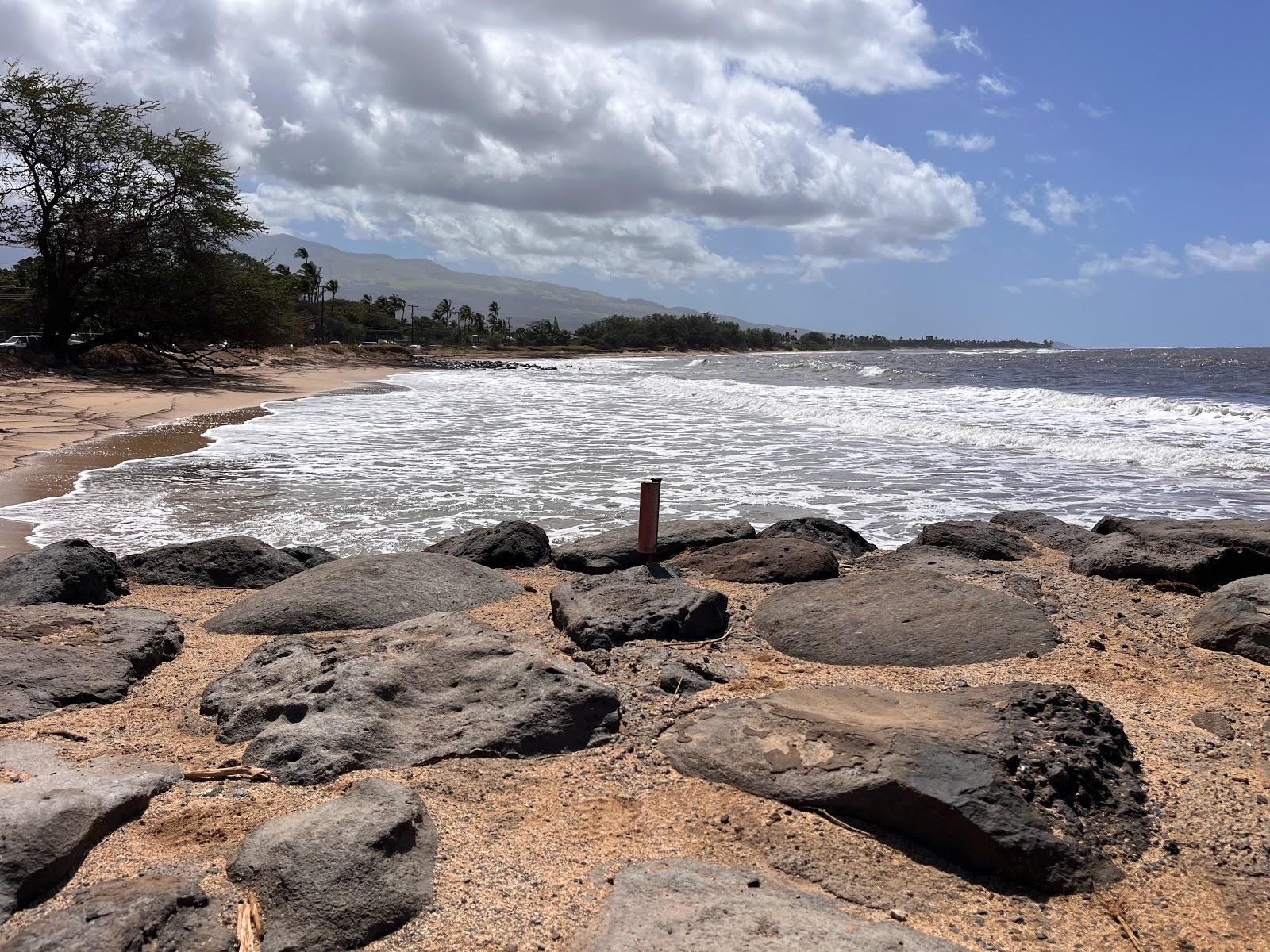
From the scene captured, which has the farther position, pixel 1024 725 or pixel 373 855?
pixel 1024 725

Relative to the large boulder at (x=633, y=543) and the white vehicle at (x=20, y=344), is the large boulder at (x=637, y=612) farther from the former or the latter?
the white vehicle at (x=20, y=344)

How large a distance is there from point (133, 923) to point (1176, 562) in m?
6.00

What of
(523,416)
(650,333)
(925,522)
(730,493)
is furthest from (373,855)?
(650,333)

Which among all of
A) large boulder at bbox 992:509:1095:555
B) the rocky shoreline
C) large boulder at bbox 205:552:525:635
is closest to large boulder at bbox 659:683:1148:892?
the rocky shoreline

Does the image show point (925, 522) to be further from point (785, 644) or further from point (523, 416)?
point (523, 416)

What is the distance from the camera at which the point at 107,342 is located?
29.2 meters

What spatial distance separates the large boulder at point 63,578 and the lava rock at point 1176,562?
6366mm

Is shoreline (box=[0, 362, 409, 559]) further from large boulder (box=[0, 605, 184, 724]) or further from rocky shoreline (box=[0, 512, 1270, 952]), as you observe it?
rocky shoreline (box=[0, 512, 1270, 952])

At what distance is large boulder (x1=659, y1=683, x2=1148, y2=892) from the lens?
268 cm

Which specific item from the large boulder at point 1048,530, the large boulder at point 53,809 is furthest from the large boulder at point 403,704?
the large boulder at point 1048,530

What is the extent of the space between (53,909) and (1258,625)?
5.06 m

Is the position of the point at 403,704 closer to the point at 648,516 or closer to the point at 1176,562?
the point at 648,516

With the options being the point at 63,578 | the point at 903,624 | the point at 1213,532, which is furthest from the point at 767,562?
the point at 63,578

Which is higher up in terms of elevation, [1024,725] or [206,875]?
[1024,725]
